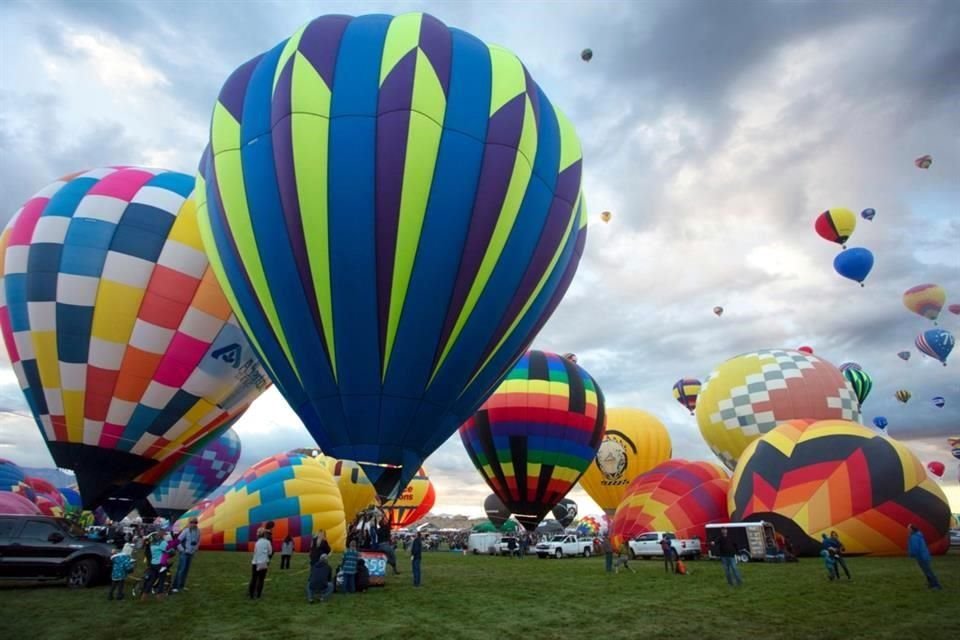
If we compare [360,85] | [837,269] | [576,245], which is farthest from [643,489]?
[360,85]

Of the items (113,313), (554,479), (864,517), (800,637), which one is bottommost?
(800,637)

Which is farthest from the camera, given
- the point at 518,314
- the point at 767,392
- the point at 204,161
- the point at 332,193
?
the point at 767,392

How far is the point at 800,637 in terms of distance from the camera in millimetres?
6344

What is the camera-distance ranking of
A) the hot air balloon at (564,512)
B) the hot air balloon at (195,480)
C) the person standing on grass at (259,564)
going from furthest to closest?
the hot air balloon at (564,512) < the hot air balloon at (195,480) < the person standing on grass at (259,564)

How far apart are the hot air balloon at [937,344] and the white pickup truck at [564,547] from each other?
26695 mm

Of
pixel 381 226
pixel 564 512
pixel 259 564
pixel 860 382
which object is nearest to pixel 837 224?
pixel 860 382

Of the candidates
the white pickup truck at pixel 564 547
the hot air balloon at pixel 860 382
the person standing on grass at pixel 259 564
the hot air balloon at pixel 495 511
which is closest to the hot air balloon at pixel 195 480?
the hot air balloon at pixel 495 511

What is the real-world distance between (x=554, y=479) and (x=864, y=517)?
10.1 meters

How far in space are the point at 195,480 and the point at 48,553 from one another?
23.3m

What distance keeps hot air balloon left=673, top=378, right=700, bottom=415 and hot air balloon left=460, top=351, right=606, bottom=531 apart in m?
17.7

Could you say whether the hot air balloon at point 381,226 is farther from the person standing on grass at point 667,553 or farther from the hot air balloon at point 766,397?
the hot air balloon at point 766,397

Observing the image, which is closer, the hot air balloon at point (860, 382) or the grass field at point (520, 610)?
the grass field at point (520, 610)

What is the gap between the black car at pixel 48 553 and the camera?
1012 cm

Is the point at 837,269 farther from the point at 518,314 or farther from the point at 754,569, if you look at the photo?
the point at 518,314
